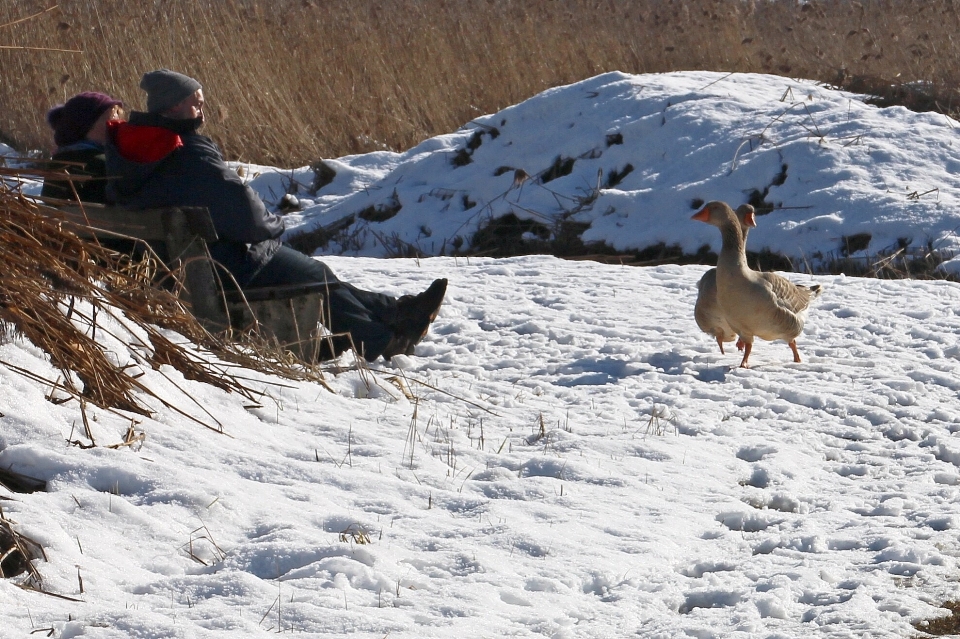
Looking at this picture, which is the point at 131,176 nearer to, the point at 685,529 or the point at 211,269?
the point at 211,269

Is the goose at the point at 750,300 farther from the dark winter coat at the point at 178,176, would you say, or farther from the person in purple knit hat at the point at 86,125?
the person in purple knit hat at the point at 86,125

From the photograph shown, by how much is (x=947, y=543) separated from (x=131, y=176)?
384 cm

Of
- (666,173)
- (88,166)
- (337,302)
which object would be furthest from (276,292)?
(666,173)

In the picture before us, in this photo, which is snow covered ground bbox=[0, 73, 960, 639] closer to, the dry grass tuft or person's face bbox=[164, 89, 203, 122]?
the dry grass tuft

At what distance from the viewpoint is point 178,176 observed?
5.42m

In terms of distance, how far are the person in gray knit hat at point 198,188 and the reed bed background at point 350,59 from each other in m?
7.17

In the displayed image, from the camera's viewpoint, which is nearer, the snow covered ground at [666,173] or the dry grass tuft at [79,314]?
the dry grass tuft at [79,314]

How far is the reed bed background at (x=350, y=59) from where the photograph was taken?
12.8 metres

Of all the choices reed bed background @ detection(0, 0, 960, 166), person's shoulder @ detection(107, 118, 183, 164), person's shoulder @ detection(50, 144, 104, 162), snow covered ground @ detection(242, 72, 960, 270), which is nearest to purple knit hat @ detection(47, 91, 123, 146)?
person's shoulder @ detection(50, 144, 104, 162)

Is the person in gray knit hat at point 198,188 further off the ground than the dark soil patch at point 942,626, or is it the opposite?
the person in gray knit hat at point 198,188

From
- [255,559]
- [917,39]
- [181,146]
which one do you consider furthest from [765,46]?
[255,559]

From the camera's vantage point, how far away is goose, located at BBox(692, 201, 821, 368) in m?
5.93

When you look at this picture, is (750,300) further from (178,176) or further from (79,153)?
(79,153)

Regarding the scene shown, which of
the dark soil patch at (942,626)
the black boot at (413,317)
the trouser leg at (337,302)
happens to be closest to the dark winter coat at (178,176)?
the trouser leg at (337,302)
